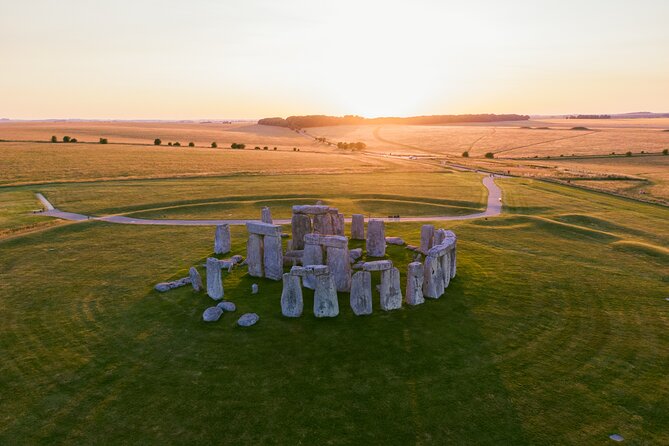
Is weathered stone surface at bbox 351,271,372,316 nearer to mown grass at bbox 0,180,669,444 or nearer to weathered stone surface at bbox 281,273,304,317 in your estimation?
mown grass at bbox 0,180,669,444

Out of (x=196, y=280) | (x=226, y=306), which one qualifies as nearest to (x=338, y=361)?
(x=226, y=306)

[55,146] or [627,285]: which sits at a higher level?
[55,146]

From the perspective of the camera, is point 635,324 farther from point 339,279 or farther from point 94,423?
point 94,423

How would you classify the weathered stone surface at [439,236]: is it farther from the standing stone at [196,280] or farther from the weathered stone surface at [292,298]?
the standing stone at [196,280]

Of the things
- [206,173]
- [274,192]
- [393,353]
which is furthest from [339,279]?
[206,173]

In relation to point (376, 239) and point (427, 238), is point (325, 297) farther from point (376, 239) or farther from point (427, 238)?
point (427, 238)

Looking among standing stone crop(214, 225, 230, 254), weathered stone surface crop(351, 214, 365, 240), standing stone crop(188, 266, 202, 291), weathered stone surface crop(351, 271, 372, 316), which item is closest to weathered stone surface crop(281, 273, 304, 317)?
weathered stone surface crop(351, 271, 372, 316)
